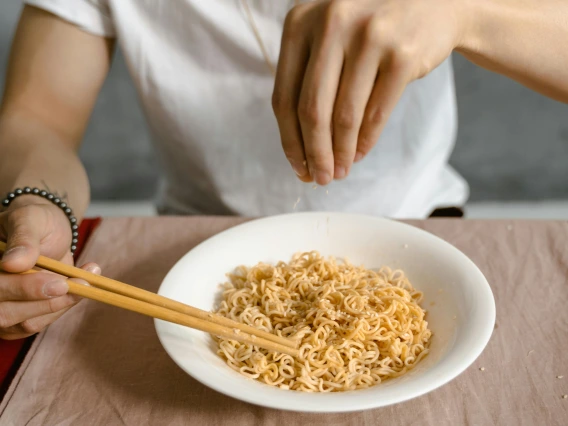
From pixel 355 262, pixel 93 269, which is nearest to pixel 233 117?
pixel 355 262

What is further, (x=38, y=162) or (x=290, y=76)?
(x=38, y=162)

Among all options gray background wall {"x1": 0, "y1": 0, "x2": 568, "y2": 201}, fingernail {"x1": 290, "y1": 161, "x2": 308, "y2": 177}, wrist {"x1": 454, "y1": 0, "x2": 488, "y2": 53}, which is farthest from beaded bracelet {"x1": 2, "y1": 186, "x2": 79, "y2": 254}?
gray background wall {"x1": 0, "y1": 0, "x2": 568, "y2": 201}

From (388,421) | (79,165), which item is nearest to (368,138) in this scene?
(388,421)

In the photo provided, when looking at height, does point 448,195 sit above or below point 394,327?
below

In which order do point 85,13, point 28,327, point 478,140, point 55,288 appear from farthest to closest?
1. point 478,140
2. point 85,13
3. point 28,327
4. point 55,288

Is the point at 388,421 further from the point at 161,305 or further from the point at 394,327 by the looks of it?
the point at 161,305

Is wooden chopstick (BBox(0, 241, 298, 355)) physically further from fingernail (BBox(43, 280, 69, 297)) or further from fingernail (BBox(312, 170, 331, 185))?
fingernail (BBox(312, 170, 331, 185))

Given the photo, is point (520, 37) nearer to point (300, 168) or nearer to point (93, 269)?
point (300, 168)

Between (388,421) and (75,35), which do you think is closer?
(388,421)
